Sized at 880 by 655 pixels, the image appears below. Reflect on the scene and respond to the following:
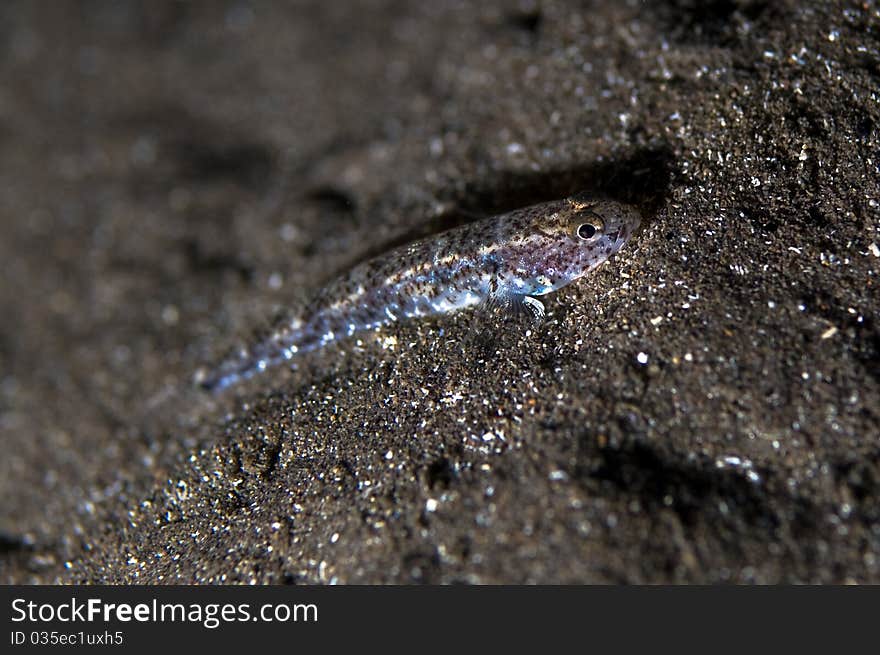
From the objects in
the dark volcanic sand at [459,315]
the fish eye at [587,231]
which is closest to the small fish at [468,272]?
the fish eye at [587,231]

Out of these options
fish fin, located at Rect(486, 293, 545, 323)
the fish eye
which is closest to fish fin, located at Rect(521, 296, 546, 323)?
fish fin, located at Rect(486, 293, 545, 323)

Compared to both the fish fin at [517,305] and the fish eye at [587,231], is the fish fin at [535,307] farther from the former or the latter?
the fish eye at [587,231]

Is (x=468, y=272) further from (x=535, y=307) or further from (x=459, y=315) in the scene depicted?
(x=535, y=307)

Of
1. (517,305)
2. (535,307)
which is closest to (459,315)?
(517,305)

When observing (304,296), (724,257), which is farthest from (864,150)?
(304,296)

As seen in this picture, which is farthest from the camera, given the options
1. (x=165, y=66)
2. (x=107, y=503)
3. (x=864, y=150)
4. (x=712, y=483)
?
(x=165, y=66)

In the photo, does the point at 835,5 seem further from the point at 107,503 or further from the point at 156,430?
the point at 107,503
